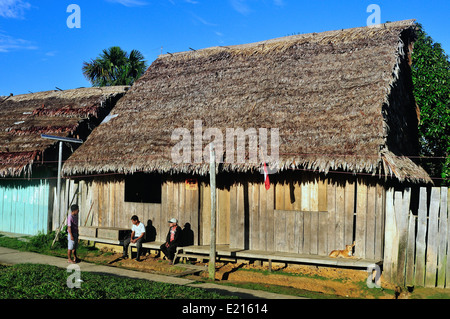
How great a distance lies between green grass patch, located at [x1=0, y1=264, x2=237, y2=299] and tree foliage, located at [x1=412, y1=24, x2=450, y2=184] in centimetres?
994

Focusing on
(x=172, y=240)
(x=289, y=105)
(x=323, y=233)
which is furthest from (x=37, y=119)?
(x=323, y=233)

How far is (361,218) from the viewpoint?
9.52 meters

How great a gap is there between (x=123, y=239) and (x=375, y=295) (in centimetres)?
716

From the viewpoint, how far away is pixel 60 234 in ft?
43.9

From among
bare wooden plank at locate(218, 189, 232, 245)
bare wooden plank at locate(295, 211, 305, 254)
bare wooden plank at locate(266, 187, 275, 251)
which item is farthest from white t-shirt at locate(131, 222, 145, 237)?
bare wooden plank at locate(295, 211, 305, 254)

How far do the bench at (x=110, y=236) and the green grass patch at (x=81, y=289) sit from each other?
4104 millimetres

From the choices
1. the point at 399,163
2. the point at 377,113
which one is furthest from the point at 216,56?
the point at 399,163

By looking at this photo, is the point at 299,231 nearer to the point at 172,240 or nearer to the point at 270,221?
the point at 270,221

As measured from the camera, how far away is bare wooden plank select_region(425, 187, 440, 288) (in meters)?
8.38

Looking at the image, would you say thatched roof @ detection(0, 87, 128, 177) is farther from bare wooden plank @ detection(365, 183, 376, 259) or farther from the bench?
bare wooden plank @ detection(365, 183, 376, 259)

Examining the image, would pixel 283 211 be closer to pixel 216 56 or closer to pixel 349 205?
pixel 349 205

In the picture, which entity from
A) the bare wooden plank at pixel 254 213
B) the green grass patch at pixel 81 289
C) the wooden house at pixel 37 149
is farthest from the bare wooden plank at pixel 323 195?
the wooden house at pixel 37 149

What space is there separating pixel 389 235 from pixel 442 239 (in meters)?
1.02

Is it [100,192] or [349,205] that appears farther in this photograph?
[100,192]
